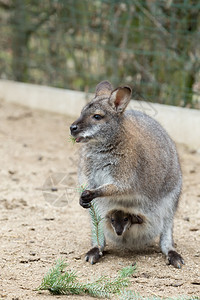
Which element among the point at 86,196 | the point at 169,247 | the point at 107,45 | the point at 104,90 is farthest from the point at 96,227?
the point at 107,45

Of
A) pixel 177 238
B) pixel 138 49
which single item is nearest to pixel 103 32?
pixel 138 49

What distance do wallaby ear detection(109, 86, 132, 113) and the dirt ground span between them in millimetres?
612

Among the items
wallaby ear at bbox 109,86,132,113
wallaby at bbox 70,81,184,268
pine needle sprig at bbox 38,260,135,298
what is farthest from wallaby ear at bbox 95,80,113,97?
pine needle sprig at bbox 38,260,135,298

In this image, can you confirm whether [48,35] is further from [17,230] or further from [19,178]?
[17,230]

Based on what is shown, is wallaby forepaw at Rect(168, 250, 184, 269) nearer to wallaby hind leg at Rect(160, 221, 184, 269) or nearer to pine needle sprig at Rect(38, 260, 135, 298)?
wallaby hind leg at Rect(160, 221, 184, 269)

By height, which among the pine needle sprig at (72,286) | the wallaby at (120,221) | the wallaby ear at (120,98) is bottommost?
the wallaby at (120,221)

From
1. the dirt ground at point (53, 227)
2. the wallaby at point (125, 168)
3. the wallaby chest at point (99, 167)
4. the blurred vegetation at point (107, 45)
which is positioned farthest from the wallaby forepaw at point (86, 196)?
the blurred vegetation at point (107, 45)

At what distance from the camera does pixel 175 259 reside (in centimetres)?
→ 397

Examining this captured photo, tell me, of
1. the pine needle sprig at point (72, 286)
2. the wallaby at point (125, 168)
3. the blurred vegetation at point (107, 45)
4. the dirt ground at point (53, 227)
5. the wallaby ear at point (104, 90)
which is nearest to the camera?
the pine needle sprig at point (72, 286)

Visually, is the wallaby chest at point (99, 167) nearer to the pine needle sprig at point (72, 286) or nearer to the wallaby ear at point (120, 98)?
the wallaby ear at point (120, 98)

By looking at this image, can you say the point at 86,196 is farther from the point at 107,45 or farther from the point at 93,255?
the point at 107,45

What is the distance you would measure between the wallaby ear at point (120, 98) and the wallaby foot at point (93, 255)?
3.31ft

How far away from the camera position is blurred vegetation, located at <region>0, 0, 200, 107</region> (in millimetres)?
7531

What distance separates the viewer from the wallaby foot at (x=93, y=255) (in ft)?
13.0
